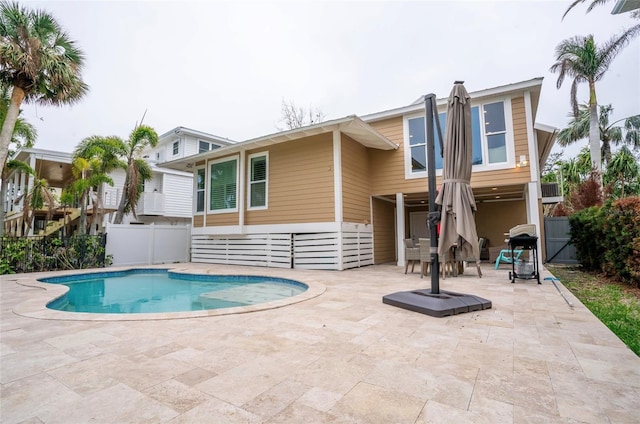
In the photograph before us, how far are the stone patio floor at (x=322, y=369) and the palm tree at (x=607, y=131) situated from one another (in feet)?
68.0

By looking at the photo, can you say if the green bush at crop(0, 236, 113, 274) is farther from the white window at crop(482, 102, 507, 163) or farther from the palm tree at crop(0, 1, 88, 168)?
the white window at crop(482, 102, 507, 163)

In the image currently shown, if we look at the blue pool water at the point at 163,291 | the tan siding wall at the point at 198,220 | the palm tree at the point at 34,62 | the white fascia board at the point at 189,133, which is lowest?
the blue pool water at the point at 163,291

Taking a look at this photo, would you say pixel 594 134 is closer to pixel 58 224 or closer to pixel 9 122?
pixel 9 122

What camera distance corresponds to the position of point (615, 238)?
564 centimetres

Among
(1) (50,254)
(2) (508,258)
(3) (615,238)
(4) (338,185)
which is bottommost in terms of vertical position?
(2) (508,258)

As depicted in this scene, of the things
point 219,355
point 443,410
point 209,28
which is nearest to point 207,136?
point 209,28

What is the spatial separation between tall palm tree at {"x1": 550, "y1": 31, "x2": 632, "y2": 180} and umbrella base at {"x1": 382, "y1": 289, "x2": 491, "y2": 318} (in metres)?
13.1

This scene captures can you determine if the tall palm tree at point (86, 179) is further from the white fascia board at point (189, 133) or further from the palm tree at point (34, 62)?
the white fascia board at point (189, 133)

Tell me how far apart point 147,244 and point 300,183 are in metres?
6.21

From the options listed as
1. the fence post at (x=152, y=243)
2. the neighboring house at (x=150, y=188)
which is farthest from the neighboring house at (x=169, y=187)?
the fence post at (x=152, y=243)

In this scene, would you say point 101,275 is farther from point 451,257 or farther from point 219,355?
point 451,257

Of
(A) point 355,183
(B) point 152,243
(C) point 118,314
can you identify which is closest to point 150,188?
(B) point 152,243

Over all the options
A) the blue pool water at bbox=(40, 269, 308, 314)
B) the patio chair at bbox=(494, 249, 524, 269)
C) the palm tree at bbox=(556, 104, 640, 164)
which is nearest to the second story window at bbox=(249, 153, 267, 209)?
the blue pool water at bbox=(40, 269, 308, 314)

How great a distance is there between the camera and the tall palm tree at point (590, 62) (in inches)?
497
